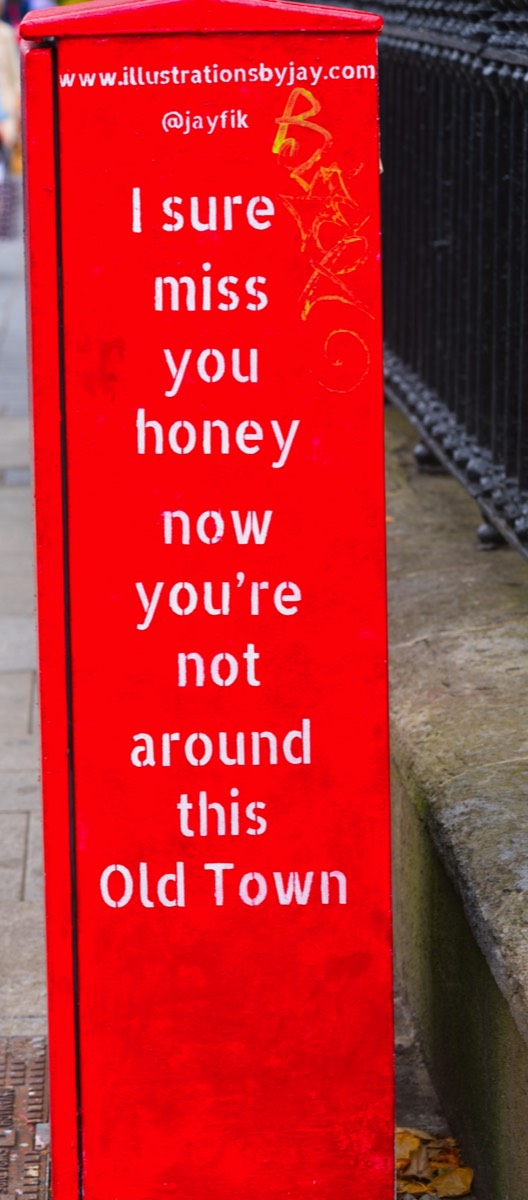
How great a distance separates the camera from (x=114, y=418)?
253 centimetres

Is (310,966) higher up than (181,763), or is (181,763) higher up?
(181,763)

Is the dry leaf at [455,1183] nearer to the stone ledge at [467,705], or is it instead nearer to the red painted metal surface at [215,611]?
the red painted metal surface at [215,611]

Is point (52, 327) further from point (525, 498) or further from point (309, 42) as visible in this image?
point (525, 498)

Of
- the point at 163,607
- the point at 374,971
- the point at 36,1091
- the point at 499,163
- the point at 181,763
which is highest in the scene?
the point at 499,163

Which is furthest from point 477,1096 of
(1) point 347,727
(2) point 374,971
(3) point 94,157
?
(3) point 94,157

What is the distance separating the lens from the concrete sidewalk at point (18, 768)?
3.82 metres

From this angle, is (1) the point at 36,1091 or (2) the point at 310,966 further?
(1) the point at 36,1091

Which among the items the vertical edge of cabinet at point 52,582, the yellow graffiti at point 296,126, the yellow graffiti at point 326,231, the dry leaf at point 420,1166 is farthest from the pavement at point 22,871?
the yellow graffiti at point 296,126

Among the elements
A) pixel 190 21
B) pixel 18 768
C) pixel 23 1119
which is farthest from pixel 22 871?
pixel 190 21

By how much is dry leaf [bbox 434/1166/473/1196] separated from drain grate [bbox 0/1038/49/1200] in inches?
25.2

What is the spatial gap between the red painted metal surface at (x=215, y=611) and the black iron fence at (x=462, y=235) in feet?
4.54

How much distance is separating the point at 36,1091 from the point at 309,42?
6.33 ft

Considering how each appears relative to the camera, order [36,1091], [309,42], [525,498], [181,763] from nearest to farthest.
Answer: [309,42]
[181,763]
[36,1091]
[525,498]

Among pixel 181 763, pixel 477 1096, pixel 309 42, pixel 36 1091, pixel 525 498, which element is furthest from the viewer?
pixel 525 498
